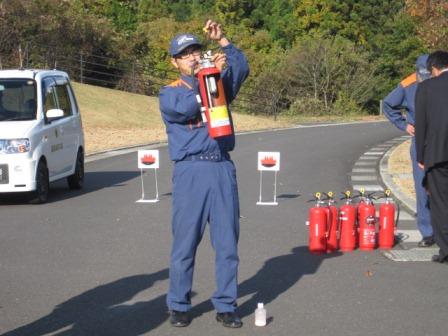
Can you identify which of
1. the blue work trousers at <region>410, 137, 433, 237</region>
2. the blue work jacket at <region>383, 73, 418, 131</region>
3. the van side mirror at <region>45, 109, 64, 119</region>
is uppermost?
the blue work jacket at <region>383, 73, 418, 131</region>

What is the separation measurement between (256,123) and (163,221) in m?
24.5

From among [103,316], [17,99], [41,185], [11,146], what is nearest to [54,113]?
[17,99]

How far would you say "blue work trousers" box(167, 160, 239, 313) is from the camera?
21.0 feet

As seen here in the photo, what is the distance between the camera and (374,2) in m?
70.2

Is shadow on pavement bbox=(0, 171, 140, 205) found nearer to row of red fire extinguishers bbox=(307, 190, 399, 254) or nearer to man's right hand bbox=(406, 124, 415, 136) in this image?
row of red fire extinguishers bbox=(307, 190, 399, 254)

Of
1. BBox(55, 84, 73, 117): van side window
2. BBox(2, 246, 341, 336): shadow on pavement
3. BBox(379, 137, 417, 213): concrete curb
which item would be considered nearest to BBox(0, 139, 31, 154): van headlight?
BBox(55, 84, 73, 117): van side window

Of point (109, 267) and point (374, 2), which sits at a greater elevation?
point (374, 2)

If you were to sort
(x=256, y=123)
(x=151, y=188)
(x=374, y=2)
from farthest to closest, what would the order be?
(x=374, y=2) < (x=256, y=123) < (x=151, y=188)

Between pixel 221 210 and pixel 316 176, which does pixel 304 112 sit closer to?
pixel 316 176

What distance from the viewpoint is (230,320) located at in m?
6.50

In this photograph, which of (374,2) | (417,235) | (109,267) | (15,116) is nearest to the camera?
(109,267)

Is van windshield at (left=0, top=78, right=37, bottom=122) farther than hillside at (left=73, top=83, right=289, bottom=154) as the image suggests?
No

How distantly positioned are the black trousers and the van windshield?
24.0 feet

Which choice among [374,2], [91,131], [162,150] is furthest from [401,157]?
[374,2]
